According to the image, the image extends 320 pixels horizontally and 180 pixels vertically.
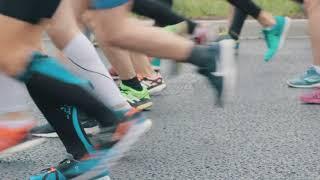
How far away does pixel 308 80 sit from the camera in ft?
16.0

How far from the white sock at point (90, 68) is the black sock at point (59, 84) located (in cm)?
48

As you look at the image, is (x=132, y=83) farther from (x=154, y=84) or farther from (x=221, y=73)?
(x=221, y=73)

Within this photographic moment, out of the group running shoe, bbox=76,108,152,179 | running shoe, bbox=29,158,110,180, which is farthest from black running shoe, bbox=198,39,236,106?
running shoe, bbox=29,158,110,180

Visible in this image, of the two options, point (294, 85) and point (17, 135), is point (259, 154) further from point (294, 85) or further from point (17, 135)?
point (294, 85)

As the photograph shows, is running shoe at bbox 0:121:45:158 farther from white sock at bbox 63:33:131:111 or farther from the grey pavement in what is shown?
white sock at bbox 63:33:131:111

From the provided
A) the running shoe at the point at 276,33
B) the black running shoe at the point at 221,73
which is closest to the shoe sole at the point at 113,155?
the black running shoe at the point at 221,73

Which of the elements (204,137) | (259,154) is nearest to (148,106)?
(204,137)

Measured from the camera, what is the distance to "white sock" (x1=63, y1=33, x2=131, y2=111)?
3.19 metres

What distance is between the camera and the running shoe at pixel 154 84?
190 inches

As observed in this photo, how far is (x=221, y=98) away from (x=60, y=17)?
78 centimetres

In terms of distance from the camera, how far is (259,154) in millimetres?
3500

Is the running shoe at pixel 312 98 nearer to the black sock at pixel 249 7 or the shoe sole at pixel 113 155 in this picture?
the black sock at pixel 249 7

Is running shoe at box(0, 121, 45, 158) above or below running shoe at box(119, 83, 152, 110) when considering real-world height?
above

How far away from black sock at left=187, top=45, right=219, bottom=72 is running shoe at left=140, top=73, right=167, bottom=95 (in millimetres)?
1897
